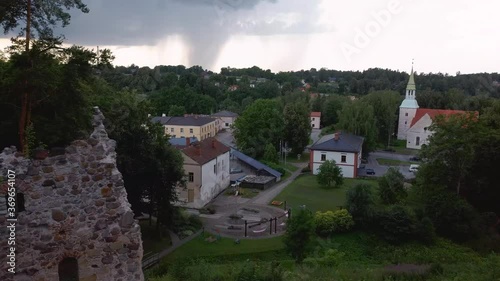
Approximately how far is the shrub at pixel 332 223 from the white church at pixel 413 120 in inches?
1626

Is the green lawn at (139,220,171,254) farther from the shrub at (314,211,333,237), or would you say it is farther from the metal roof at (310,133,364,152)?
the metal roof at (310,133,364,152)

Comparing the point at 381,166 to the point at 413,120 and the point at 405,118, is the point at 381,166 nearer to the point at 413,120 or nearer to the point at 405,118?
the point at 413,120

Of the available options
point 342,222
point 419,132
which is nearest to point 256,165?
point 342,222

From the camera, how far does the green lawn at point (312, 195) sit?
37375 mm

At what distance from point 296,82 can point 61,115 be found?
161 m

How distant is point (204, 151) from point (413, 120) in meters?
47.4

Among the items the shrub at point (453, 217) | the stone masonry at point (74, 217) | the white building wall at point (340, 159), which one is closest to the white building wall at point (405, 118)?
the white building wall at point (340, 159)

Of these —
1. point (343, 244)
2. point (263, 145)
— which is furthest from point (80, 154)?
point (263, 145)

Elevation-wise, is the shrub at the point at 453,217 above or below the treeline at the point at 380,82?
below

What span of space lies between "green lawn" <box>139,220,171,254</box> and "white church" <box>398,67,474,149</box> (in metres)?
50.5

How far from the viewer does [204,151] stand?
39.0 m

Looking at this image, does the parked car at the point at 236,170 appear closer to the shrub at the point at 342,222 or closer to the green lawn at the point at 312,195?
the green lawn at the point at 312,195

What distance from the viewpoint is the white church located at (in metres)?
70.2

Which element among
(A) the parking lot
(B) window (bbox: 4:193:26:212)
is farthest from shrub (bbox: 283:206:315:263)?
(A) the parking lot
